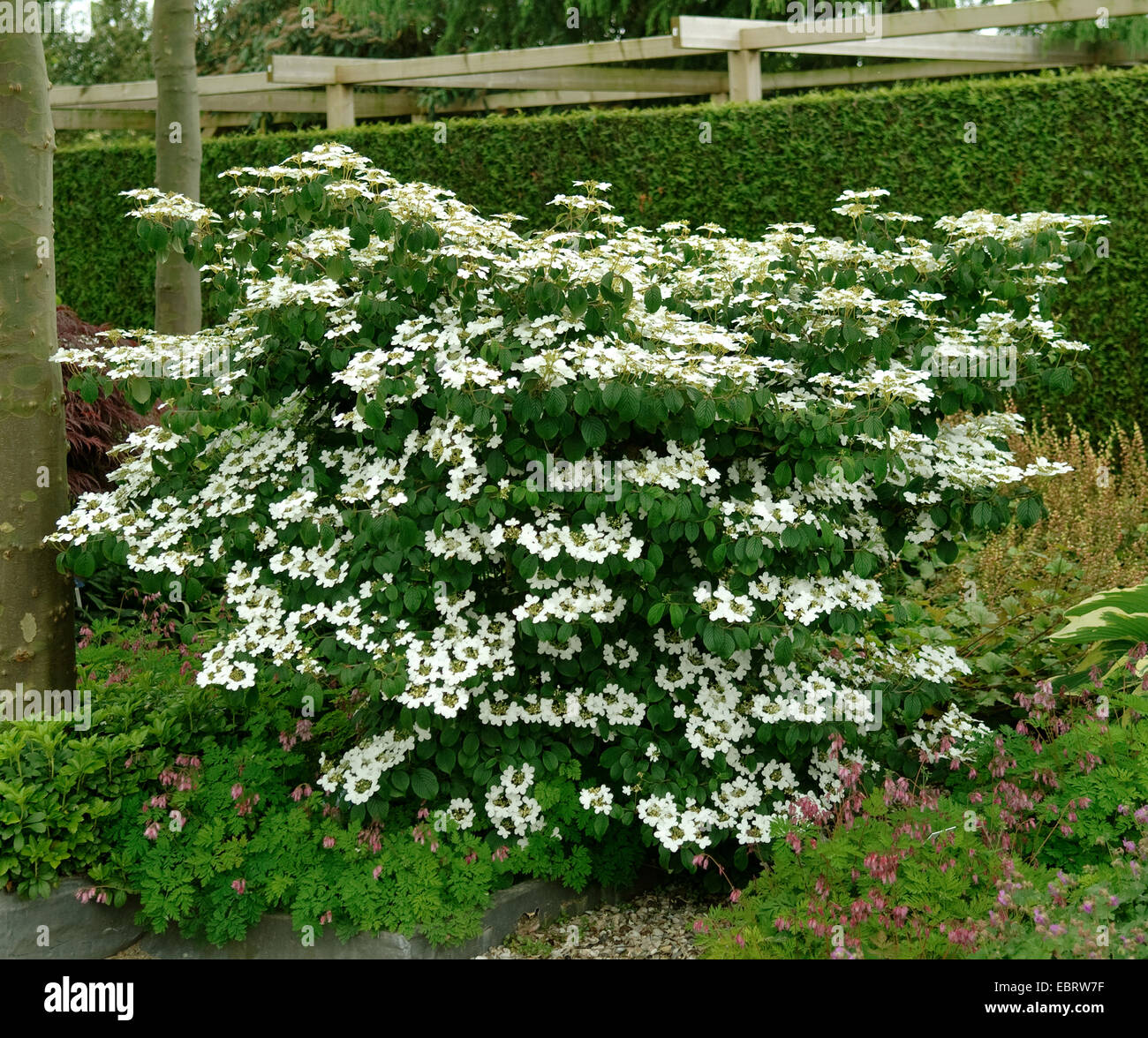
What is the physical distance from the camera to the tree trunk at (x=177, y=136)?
15.7 ft

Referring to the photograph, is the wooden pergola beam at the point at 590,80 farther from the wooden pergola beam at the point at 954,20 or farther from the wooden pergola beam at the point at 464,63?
the wooden pergola beam at the point at 954,20

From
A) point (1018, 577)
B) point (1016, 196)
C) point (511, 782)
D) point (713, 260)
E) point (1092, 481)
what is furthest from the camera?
point (1016, 196)

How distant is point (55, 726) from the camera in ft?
10.4

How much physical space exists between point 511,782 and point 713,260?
5.78 ft

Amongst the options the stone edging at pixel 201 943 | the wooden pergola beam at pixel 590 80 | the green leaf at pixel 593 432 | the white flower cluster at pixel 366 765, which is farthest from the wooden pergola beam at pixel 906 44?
the stone edging at pixel 201 943

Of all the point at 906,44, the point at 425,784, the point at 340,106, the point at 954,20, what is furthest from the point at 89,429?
the point at 906,44

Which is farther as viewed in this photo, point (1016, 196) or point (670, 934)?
point (1016, 196)

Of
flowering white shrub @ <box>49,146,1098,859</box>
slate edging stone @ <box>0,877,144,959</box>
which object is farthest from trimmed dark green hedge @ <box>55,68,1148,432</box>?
slate edging stone @ <box>0,877,144,959</box>

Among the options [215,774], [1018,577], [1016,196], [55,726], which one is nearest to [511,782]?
[215,774]

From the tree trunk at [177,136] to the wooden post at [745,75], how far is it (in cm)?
316

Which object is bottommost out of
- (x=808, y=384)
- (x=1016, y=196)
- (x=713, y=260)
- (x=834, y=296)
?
(x=808, y=384)

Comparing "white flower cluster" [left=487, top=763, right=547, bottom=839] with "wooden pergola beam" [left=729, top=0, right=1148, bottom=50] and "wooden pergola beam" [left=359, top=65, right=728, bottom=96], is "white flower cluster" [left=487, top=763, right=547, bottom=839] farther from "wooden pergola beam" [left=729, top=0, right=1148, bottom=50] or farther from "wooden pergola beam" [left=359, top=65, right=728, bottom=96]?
"wooden pergola beam" [left=359, top=65, right=728, bottom=96]

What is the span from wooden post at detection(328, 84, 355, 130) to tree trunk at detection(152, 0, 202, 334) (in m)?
2.81

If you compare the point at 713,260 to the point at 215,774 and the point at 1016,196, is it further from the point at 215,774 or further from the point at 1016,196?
the point at 1016,196
